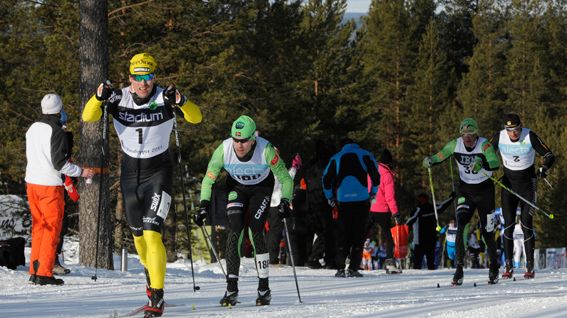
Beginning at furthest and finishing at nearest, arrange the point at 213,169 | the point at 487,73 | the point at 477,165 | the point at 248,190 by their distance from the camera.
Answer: the point at 487,73, the point at 477,165, the point at 248,190, the point at 213,169

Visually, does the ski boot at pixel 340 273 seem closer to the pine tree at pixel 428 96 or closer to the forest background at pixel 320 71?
the forest background at pixel 320 71

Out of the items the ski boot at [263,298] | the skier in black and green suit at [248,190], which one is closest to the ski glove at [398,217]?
the skier in black and green suit at [248,190]

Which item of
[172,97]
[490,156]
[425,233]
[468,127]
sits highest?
[468,127]

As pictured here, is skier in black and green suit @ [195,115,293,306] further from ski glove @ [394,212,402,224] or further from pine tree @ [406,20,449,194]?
pine tree @ [406,20,449,194]

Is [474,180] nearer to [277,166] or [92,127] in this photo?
[277,166]

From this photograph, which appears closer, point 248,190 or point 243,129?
point 243,129

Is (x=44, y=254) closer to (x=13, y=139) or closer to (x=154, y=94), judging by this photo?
(x=154, y=94)

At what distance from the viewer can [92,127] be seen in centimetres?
1600

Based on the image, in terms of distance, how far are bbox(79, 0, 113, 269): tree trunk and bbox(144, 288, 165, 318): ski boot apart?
6.89 m

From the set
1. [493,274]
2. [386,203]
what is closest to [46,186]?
[493,274]

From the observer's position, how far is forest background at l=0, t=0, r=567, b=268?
3031 cm

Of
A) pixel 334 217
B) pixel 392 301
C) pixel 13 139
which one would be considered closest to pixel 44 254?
pixel 392 301

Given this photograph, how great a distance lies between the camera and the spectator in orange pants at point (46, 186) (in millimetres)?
12516

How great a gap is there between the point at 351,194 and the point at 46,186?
481cm
